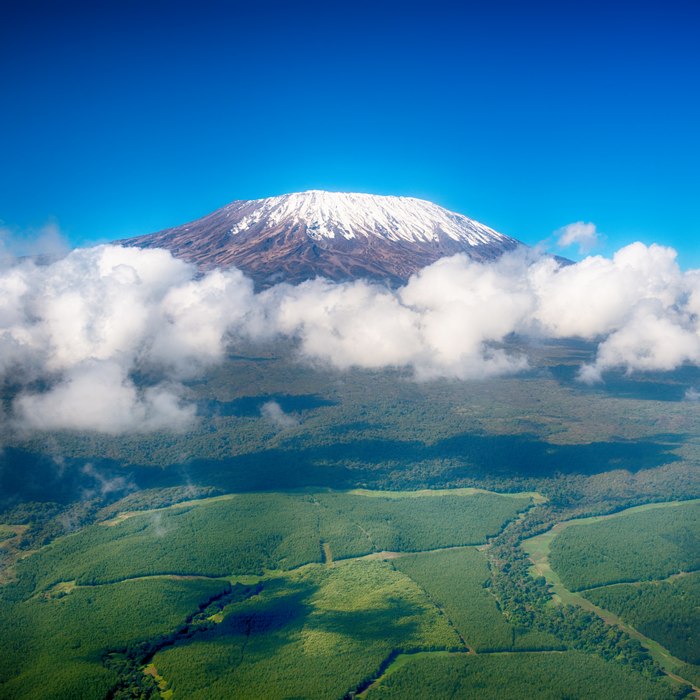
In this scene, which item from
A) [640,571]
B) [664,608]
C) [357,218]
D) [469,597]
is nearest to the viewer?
[664,608]

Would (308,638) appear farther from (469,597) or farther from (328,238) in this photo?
(328,238)

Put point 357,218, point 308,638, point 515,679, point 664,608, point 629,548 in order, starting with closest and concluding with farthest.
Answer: point 515,679, point 308,638, point 664,608, point 629,548, point 357,218

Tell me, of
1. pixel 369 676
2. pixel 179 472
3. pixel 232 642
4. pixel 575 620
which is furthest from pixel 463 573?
pixel 179 472

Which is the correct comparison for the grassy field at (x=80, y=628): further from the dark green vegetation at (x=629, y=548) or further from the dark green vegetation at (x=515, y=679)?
the dark green vegetation at (x=629, y=548)

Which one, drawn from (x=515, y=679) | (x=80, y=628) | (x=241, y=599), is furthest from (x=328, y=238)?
(x=515, y=679)

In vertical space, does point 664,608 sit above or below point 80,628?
below

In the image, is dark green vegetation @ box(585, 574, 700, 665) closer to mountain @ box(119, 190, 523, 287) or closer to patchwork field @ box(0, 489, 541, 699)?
patchwork field @ box(0, 489, 541, 699)
